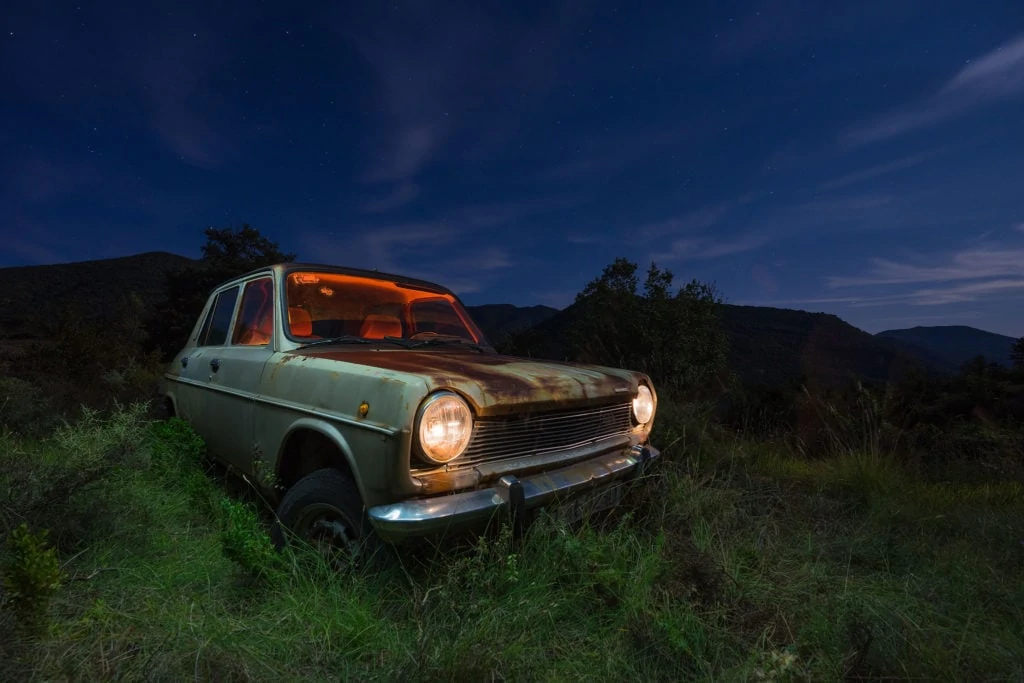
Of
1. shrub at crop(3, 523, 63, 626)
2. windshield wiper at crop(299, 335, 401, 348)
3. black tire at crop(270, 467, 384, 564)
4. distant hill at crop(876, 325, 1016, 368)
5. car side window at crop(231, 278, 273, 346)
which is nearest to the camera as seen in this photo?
shrub at crop(3, 523, 63, 626)

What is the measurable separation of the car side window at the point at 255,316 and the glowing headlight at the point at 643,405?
2.25m

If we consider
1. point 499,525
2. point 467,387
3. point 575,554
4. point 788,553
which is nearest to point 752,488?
point 788,553

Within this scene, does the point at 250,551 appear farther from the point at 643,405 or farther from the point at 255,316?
the point at 643,405

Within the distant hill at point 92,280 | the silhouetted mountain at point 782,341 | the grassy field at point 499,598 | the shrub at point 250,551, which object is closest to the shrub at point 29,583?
the grassy field at point 499,598

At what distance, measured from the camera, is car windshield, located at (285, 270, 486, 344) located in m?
3.18

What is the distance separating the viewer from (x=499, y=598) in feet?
6.66

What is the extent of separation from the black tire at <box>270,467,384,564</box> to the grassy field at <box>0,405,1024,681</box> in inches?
3.5

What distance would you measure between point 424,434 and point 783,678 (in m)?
1.42

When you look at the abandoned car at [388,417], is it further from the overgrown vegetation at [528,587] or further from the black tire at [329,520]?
the overgrown vegetation at [528,587]

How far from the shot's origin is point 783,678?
1646 mm

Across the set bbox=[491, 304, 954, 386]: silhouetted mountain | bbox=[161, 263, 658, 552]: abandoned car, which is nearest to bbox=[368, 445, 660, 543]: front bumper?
bbox=[161, 263, 658, 552]: abandoned car

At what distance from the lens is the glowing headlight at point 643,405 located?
3166 mm

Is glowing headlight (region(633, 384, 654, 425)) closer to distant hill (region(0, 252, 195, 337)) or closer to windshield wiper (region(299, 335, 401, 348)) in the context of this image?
windshield wiper (region(299, 335, 401, 348))

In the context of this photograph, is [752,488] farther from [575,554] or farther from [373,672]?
[373,672]
